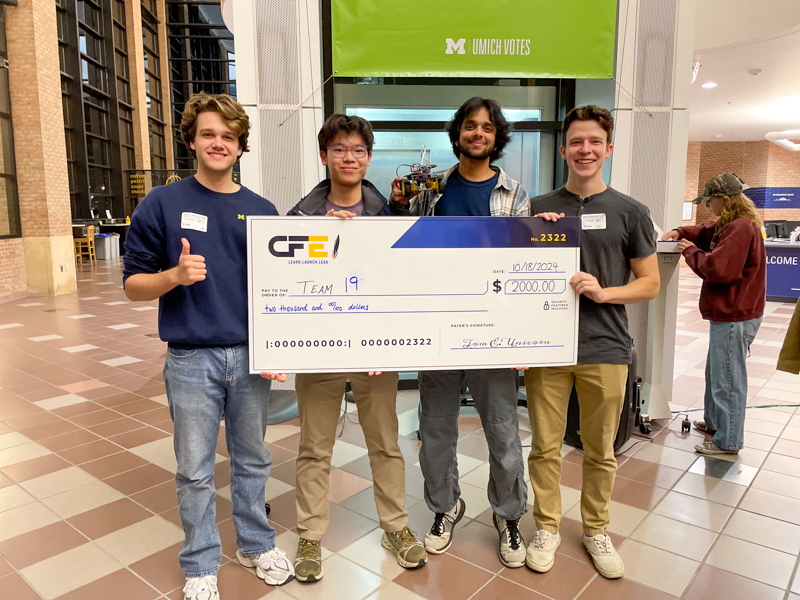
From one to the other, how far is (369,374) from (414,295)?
0.34 m

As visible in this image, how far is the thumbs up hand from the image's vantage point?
1.68m

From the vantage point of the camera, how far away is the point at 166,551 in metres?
2.27

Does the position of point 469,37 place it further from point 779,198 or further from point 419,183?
point 779,198

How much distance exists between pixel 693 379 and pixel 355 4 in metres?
4.14

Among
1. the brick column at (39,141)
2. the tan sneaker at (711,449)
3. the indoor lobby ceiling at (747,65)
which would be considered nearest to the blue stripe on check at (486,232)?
the tan sneaker at (711,449)

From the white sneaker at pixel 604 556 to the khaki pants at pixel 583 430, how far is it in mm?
35

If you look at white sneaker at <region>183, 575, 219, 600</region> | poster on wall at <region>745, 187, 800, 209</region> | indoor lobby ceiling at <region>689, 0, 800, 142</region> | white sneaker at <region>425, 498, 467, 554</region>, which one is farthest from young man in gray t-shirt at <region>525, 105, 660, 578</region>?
poster on wall at <region>745, 187, 800, 209</region>

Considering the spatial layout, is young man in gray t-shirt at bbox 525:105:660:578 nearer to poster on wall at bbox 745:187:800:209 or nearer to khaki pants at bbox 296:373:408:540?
khaki pants at bbox 296:373:408:540

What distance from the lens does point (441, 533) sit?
7.32 ft

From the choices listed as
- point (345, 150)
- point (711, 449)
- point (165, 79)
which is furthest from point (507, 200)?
point (165, 79)

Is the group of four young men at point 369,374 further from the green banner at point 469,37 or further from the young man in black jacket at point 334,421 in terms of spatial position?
the green banner at point 469,37

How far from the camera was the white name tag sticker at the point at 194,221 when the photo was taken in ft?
5.73

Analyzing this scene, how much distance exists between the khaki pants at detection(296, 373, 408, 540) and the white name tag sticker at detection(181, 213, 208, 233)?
2.17ft

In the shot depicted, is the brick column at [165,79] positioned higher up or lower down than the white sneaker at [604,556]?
higher up
